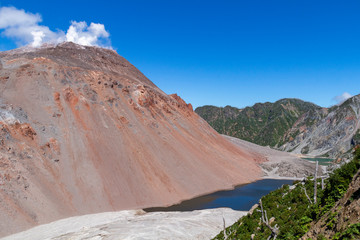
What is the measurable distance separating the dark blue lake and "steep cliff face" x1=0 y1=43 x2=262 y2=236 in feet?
6.08

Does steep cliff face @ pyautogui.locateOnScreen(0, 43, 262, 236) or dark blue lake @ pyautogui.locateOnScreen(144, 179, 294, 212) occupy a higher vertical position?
steep cliff face @ pyautogui.locateOnScreen(0, 43, 262, 236)

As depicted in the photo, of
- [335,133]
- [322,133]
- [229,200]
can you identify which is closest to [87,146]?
[229,200]

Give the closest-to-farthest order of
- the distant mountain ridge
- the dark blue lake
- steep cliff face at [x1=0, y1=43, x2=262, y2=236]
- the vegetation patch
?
the vegetation patch
steep cliff face at [x1=0, y1=43, x2=262, y2=236]
the dark blue lake
the distant mountain ridge

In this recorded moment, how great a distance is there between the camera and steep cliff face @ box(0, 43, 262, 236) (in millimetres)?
30250

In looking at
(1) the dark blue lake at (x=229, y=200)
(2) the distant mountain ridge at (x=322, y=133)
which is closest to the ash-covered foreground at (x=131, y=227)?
(1) the dark blue lake at (x=229, y=200)

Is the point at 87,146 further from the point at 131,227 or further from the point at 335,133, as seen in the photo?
the point at 335,133

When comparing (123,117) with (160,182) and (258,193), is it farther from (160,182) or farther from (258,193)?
(258,193)

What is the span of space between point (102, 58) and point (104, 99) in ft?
68.2

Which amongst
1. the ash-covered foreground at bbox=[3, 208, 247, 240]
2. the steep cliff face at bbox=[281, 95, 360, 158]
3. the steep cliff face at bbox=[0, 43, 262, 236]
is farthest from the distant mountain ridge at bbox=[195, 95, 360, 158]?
the ash-covered foreground at bbox=[3, 208, 247, 240]

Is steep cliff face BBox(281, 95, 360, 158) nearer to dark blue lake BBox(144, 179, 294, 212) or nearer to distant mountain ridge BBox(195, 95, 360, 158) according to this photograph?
distant mountain ridge BBox(195, 95, 360, 158)

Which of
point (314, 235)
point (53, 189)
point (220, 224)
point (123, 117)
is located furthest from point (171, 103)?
point (314, 235)

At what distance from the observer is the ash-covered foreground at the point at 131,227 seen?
70.1 ft

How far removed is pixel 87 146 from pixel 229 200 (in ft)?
77.0

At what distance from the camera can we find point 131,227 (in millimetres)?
23031
